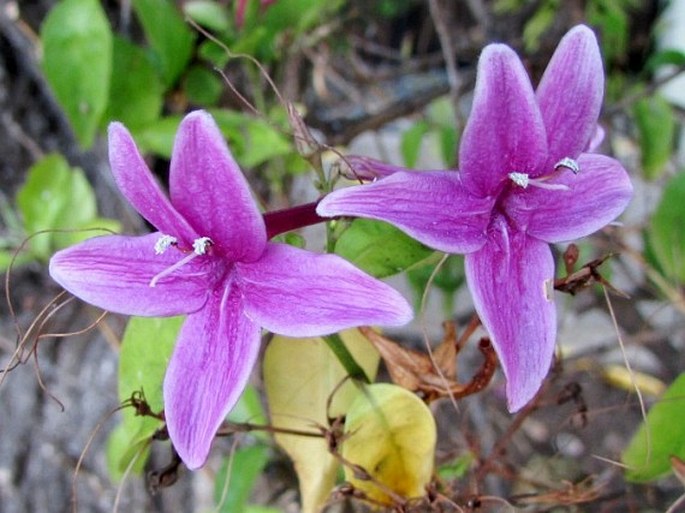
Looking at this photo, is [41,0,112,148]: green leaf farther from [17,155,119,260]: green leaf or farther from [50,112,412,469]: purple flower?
[50,112,412,469]: purple flower

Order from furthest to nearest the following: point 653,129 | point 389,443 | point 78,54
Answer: point 653,129 < point 78,54 < point 389,443

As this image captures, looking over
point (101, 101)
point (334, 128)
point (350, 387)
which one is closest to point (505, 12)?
point (334, 128)

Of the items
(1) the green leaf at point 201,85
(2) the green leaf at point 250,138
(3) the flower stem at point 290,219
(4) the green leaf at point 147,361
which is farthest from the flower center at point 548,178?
(1) the green leaf at point 201,85

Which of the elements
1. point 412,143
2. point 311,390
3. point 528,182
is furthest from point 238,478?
point 412,143

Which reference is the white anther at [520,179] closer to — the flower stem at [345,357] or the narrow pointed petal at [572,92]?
the narrow pointed petal at [572,92]

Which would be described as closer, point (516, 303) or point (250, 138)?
point (516, 303)

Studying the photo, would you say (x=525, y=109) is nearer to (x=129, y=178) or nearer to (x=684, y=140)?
(x=129, y=178)

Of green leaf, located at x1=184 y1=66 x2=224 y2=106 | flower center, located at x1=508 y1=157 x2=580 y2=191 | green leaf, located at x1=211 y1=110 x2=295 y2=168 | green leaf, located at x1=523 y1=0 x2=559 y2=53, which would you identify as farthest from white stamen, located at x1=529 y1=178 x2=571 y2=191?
green leaf, located at x1=523 y1=0 x2=559 y2=53

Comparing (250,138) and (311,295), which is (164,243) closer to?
(311,295)
